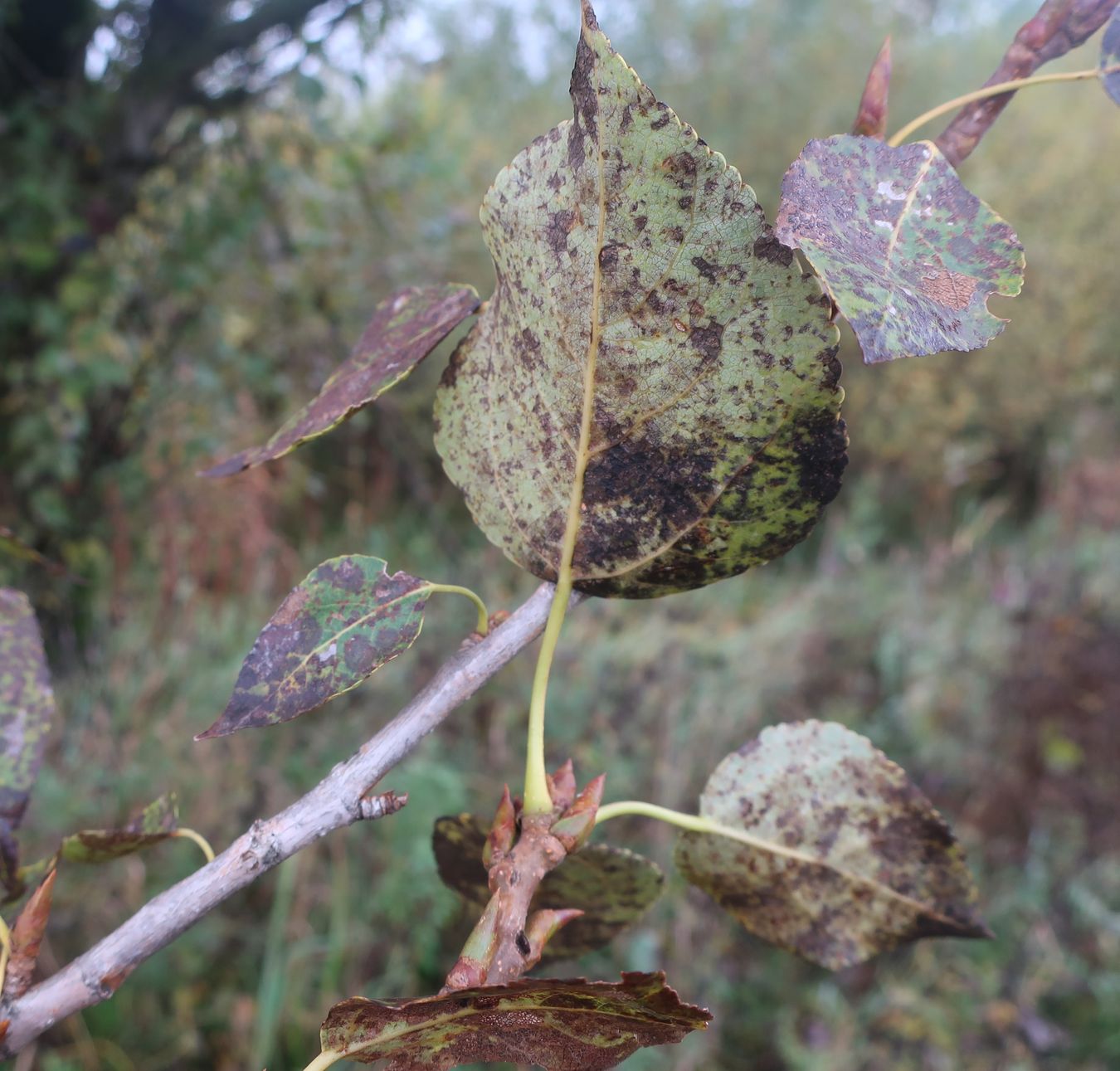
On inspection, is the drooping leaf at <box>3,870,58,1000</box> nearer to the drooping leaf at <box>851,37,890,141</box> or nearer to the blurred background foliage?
the drooping leaf at <box>851,37,890,141</box>

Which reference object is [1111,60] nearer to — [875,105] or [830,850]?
[875,105]

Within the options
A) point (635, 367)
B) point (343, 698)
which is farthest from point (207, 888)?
point (343, 698)

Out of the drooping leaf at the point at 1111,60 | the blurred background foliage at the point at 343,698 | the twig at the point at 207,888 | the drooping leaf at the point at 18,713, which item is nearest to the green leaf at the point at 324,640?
the twig at the point at 207,888

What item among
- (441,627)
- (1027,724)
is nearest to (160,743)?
(441,627)

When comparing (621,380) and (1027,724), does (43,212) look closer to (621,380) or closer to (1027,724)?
(621,380)

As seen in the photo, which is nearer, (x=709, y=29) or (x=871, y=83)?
(x=871, y=83)

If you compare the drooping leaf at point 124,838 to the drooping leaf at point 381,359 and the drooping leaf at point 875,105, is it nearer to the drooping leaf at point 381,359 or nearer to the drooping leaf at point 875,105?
the drooping leaf at point 381,359
